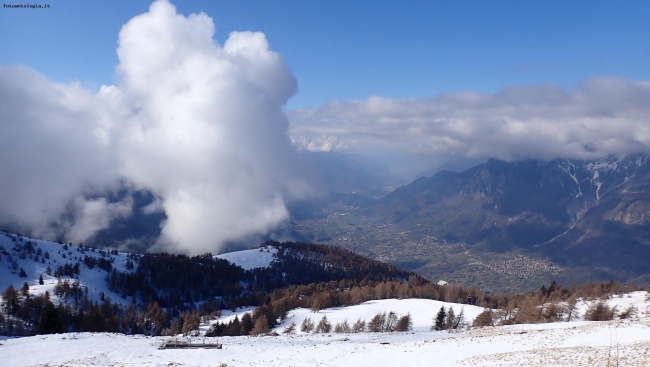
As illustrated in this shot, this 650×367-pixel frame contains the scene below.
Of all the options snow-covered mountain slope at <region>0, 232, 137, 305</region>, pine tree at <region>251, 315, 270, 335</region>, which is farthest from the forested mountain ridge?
pine tree at <region>251, 315, 270, 335</region>

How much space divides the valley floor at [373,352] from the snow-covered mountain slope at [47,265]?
356 ft

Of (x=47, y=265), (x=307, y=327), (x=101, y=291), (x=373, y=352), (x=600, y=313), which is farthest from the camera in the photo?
(x=47, y=265)

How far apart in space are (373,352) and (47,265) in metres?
187

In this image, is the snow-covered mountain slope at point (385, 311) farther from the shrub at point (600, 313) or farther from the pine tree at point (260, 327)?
the shrub at point (600, 313)

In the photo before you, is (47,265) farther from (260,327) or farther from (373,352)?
(373,352)

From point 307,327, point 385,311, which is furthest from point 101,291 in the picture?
point 385,311

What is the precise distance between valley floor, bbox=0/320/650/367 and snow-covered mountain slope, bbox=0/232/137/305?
10858cm

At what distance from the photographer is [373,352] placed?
1631 inches

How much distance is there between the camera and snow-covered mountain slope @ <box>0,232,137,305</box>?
149500 millimetres

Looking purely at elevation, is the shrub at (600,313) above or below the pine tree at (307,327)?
above

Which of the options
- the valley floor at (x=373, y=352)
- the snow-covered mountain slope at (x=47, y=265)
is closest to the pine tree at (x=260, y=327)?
the valley floor at (x=373, y=352)

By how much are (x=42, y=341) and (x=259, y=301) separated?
351 feet

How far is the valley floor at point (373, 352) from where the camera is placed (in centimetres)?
3241

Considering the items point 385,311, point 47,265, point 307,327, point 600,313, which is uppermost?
point 47,265
